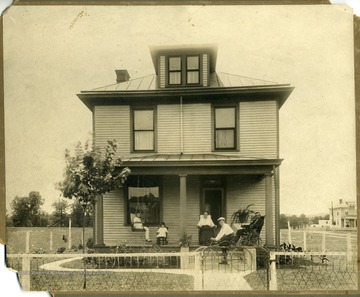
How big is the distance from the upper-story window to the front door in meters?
1.74

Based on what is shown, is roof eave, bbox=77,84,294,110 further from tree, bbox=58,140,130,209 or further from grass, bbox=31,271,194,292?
grass, bbox=31,271,194,292

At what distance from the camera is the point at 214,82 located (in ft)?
31.4

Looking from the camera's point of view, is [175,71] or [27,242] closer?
[27,242]

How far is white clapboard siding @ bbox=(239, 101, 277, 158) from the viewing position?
934 cm

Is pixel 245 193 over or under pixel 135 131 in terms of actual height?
under

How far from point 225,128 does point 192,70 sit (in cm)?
105

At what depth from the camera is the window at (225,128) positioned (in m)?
9.58

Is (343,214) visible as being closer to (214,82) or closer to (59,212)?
(214,82)

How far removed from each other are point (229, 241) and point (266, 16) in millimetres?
3397

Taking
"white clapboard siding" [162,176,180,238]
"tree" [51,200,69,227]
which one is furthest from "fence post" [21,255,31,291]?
"white clapboard siding" [162,176,180,238]

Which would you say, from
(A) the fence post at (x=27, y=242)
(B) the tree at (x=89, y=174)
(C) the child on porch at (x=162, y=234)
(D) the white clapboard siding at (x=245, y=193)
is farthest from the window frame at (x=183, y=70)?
(A) the fence post at (x=27, y=242)

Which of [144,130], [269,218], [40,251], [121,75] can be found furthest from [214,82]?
[40,251]

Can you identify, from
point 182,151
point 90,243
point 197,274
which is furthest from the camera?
point 90,243

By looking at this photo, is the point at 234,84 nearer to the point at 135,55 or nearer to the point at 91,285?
the point at 135,55
